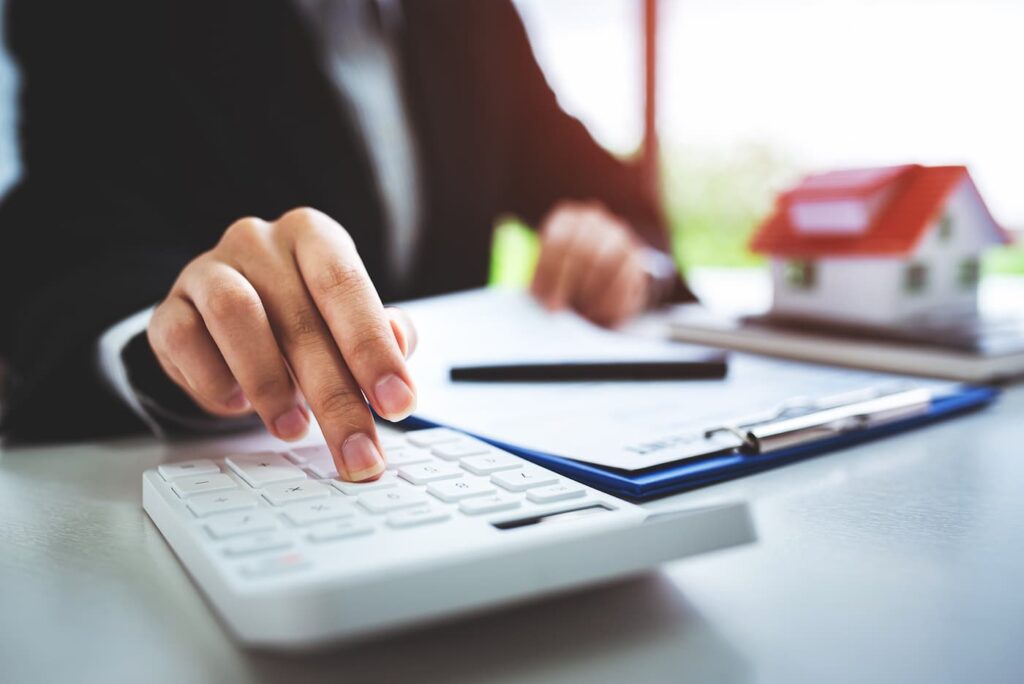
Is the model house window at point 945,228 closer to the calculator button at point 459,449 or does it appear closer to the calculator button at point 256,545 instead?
the calculator button at point 459,449

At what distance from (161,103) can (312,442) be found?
0.59m

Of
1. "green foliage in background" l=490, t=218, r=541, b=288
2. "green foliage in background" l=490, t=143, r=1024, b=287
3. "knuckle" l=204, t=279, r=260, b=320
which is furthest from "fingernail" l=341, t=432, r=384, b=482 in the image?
"green foliage in background" l=490, t=143, r=1024, b=287

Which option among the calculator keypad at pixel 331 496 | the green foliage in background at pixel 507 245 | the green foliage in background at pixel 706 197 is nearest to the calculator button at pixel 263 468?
the calculator keypad at pixel 331 496

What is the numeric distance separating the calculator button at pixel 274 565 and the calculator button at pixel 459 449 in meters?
0.13

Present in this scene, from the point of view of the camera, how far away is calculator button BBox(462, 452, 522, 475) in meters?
0.33

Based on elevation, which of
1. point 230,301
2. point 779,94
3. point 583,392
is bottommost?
point 583,392

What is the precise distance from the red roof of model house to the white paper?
0.45 ft

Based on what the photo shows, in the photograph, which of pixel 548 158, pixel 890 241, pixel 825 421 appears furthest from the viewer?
pixel 548 158

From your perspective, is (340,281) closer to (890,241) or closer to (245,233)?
(245,233)

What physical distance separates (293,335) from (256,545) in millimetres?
174

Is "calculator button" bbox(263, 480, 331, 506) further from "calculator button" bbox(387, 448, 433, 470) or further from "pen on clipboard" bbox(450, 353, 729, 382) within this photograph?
"pen on clipboard" bbox(450, 353, 729, 382)

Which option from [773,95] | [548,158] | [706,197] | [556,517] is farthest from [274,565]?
[773,95]

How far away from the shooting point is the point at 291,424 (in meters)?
0.39

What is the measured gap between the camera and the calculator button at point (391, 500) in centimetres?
28
